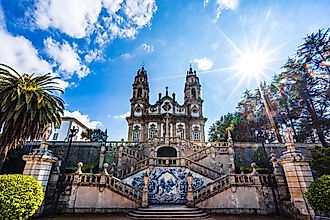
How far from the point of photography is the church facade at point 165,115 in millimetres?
31584

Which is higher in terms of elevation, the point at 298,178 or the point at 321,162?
the point at 321,162

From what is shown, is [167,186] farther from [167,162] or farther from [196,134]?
[196,134]

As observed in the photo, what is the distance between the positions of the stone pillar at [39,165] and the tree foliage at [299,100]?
79.9 ft

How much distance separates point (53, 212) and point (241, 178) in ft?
40.4

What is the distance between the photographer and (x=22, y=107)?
493 inches

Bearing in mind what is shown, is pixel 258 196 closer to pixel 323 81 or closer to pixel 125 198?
pixel 125 198

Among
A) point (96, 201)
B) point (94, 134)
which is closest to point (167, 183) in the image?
point (96, 201)

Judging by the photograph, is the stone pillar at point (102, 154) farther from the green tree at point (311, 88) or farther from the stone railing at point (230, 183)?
the green tree at point (311, 88)

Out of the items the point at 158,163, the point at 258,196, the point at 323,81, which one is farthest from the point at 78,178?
the point at 323,81

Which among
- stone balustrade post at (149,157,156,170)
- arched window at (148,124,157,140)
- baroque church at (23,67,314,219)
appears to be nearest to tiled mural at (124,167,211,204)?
baroque church at (23,67,314,219)

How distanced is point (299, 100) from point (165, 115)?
19.0 meters

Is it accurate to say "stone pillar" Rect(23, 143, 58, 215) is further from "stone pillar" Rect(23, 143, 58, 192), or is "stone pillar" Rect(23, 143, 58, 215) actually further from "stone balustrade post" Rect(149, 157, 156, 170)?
"stone balustrade post" Rect(149, 157, 156, 170)

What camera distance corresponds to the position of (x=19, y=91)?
12.3m

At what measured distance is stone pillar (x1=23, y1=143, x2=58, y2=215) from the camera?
10.2 meters
